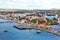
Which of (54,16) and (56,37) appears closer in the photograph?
(56,37)

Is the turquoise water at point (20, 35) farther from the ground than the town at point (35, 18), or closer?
closer

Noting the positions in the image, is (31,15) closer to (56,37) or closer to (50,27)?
(50,27)

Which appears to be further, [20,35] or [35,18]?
[35,18]

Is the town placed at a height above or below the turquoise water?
above

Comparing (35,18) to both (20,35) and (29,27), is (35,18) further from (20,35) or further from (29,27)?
(20,35)

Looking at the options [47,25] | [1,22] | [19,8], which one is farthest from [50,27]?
[1,22]

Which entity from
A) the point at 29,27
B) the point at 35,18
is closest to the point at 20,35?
the point at 29,27
